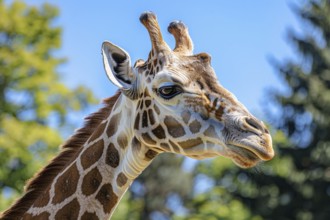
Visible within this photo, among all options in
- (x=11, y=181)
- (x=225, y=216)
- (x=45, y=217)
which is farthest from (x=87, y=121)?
(x=225, y=216)

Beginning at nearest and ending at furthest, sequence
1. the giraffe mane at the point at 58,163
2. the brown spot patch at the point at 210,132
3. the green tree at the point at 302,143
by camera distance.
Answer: the brown spot patch at the point at 210,132 < the giraffe mane at the point at 58,163 < the green tree at the point at 302,143

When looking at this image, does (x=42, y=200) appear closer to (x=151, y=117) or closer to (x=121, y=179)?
(x=121, y=179)

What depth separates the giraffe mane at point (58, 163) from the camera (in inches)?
231

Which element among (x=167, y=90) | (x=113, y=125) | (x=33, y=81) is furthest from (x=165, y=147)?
(x=33, y=81)

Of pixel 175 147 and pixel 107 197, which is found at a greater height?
pixel 175 147

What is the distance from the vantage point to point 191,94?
5574mm

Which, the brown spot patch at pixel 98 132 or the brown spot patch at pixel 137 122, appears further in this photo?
the brown spot patch at pixel 98 132

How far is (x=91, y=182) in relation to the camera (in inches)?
228

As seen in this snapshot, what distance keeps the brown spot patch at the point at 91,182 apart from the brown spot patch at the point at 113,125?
344 mm

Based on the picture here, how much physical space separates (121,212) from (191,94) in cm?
2478

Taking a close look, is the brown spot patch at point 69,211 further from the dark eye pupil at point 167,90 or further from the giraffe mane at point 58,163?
the dark eye pupil at point 167,90

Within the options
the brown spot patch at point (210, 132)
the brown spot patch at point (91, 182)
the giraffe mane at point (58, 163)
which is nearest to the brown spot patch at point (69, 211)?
the brown spot patch at point (91, 182)

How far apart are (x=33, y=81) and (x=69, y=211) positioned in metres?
24.4

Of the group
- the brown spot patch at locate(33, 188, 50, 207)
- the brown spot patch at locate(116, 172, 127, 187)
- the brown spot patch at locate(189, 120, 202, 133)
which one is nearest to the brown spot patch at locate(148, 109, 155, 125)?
the brown spot patch at locate(189, 120, 202, 133)
